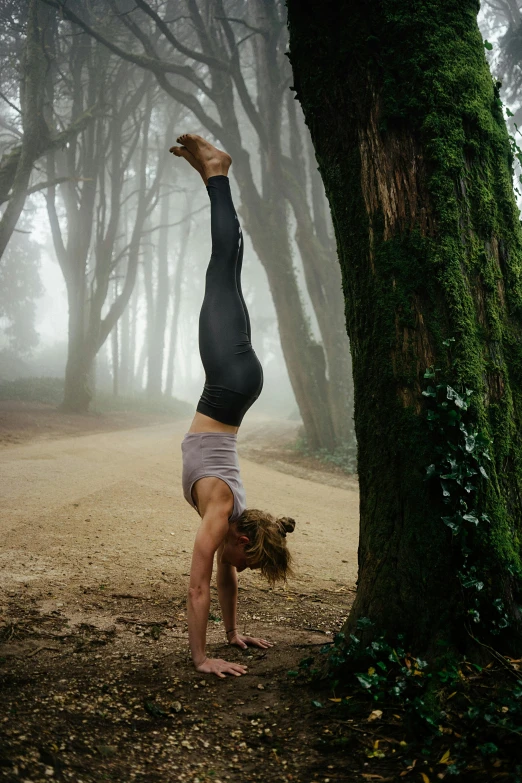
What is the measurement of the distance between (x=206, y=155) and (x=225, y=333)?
4.00 ft

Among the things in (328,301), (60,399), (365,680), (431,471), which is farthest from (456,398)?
Result: (60,399)

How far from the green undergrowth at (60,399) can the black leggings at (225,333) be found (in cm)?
1732

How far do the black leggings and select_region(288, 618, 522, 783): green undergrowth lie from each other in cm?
137

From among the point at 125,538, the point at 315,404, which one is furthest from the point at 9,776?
the point at 315,404

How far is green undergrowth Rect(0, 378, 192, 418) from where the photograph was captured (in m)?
21.3

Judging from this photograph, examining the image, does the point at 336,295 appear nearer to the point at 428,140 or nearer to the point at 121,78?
the point at 121,78

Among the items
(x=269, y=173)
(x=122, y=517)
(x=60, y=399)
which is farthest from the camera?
(x=60, y=399)

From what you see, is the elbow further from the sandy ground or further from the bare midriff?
the sandy ground

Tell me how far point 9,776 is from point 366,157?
308 cm

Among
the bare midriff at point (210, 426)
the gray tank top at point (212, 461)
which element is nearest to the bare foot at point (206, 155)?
the bare midriff at point (210, 426)

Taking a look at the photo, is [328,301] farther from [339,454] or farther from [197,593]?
[197,593]

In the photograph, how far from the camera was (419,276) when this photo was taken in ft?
9.84

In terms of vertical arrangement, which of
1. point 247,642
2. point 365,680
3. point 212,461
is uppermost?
point 212,461

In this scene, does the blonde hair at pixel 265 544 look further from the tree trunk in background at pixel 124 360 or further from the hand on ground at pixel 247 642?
the tree trunk in background at pixel 124 360
